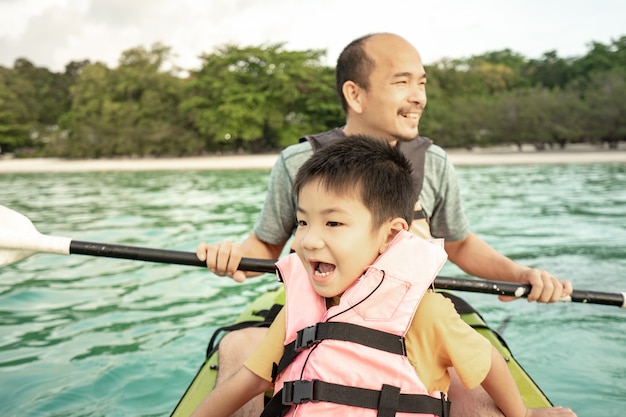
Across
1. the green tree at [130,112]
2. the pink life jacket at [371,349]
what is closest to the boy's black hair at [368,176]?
the pink life jacket at [371,349]

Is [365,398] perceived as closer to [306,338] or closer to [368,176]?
[306,338]

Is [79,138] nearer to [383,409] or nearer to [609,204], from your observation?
[609,204]

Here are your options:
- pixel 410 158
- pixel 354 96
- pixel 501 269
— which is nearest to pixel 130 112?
pixel 354 96

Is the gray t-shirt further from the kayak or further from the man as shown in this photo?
the kayak

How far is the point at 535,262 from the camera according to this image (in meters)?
5.69

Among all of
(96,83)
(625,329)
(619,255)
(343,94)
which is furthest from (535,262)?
(96,83)

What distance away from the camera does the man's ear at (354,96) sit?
2330 millimetres

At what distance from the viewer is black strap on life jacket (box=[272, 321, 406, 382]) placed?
139 centimetres

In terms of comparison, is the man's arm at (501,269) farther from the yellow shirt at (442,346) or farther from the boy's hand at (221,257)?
the boy's hand at (221,257)

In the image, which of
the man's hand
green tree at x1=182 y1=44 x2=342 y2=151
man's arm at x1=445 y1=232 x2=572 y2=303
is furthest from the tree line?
the man's hand

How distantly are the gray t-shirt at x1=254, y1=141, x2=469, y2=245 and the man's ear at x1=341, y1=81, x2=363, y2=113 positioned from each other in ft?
0.78

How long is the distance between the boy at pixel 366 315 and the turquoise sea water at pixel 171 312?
1.74 meters

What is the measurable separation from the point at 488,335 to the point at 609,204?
27.3ft

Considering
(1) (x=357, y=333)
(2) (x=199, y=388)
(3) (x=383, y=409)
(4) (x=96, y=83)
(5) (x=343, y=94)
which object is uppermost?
(4) (x=96, y=83)
